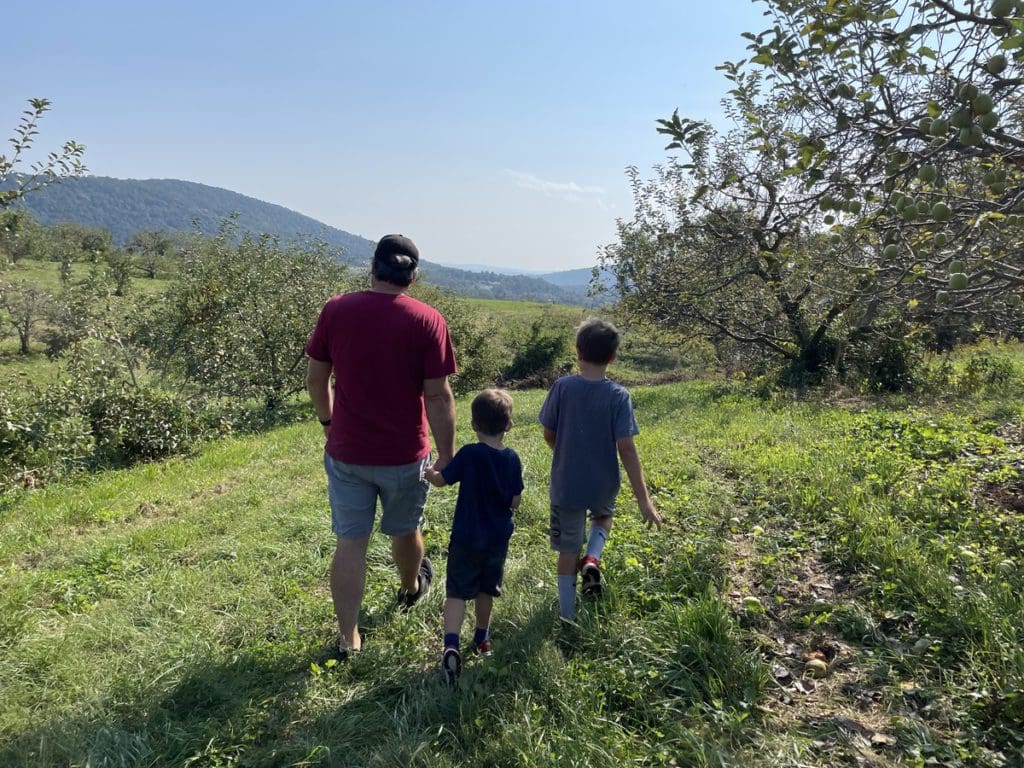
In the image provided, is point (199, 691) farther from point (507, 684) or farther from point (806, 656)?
point (806, 656)

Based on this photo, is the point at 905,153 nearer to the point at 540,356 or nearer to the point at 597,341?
the point at 597,341

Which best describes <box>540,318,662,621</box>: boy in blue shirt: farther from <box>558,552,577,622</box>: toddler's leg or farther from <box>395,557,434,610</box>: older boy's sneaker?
<box>395,557,434,610</box>: older boy's sneaker

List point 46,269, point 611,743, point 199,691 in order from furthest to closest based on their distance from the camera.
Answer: point 46,269 → point 199,691 → point 611,743

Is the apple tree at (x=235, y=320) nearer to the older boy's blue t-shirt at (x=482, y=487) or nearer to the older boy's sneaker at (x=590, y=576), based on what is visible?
the older boy's blue t-shirt at (x=482, y=487)

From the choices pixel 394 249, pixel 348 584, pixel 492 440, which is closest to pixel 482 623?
pixel 348 584

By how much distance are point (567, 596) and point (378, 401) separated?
4.93 ft

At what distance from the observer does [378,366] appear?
2961 mm

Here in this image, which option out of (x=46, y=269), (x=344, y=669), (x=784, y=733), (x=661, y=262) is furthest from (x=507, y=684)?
(x=46, y=269)

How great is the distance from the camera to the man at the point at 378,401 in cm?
297

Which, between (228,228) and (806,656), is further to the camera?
(228,228)

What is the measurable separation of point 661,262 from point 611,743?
11450 mm

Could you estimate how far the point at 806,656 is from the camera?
2.88 metres

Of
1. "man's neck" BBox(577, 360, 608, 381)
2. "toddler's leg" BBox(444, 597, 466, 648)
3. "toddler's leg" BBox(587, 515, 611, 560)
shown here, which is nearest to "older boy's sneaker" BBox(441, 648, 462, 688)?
"toddler's leg" BBox(444, 597, 466, 648)

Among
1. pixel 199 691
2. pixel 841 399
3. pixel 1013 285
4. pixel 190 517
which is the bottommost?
pixel 190 517
